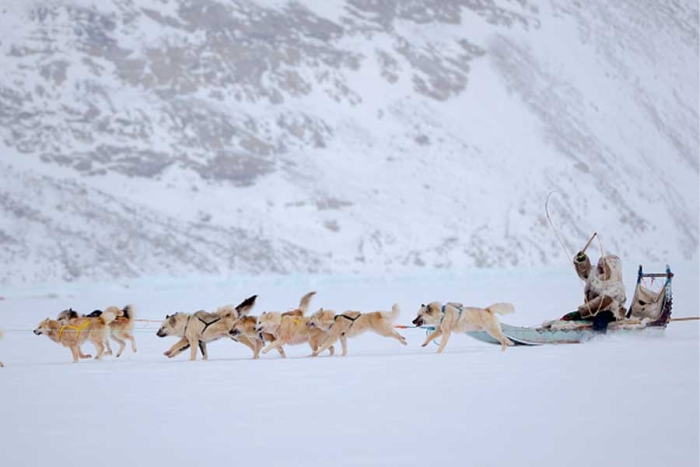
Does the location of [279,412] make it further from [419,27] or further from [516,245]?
[419,27]

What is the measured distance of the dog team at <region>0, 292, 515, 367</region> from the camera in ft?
38.8

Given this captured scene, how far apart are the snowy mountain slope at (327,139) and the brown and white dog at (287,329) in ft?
114

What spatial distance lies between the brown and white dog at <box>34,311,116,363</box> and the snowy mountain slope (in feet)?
111

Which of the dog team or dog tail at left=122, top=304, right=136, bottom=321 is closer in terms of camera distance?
the dog team

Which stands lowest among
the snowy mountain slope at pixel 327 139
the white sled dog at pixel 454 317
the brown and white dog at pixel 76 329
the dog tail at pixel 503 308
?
the snowy mountain slope at pixel 327 139

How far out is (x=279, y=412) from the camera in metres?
7.88

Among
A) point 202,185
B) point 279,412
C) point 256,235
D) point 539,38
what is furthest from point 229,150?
point 279,412

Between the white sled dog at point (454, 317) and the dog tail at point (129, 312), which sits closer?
the white sled dog at point (454, 317)

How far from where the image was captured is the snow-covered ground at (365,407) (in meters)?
6.41

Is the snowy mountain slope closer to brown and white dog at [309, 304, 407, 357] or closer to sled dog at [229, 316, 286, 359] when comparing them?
sled dog at [229, 316, 286, 359]

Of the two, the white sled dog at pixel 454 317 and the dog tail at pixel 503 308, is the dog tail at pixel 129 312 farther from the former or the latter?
the dog tail at pixel 503 308

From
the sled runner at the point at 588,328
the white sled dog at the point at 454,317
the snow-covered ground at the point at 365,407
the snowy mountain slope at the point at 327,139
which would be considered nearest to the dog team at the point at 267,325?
the white sled dog at the point at 454,317

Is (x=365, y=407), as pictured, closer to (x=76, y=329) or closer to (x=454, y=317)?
(x=454, y=317)

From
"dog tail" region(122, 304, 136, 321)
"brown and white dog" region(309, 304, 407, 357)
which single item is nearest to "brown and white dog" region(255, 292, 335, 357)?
"brown and white dog" region(309, 304, 407, 357)
